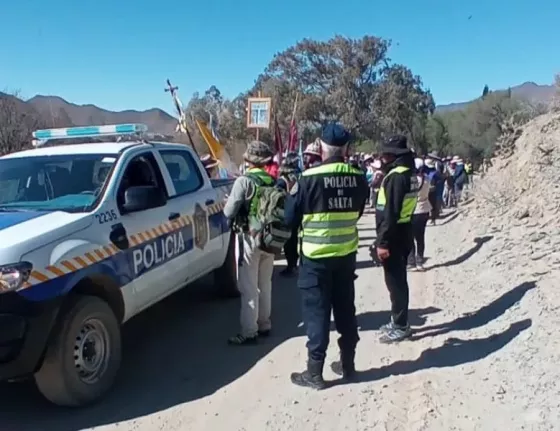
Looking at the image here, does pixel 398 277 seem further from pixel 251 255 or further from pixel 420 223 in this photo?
pixel 420 223

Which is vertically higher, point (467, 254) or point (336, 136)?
point (336, 136)

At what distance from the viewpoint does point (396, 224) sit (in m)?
5.34

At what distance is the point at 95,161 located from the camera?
17.3 ft

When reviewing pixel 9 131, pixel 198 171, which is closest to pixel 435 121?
pixel 9 131

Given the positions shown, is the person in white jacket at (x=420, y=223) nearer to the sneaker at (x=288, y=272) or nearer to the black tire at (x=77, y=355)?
the sneaker at (x=288, y=272)

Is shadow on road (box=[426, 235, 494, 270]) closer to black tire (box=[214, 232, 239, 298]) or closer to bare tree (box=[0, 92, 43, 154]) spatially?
→ black tire (box=[214, 232, 239, 298])

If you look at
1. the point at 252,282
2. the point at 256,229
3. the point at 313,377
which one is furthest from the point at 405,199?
the point at 313,377

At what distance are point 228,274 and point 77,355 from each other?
3039mm

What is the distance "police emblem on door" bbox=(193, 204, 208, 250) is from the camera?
6109 mm

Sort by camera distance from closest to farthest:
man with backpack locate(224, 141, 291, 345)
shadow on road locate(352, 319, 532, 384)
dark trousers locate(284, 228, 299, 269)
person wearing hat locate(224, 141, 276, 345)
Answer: shadow on road locate(352, 319, 532, 384), man with backpack locate(224, 141, 291, 345), person wearing hat locate(224, 141, 276, 345), dark trousers locate(284, 228, 299, 269)

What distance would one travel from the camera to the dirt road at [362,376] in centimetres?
412

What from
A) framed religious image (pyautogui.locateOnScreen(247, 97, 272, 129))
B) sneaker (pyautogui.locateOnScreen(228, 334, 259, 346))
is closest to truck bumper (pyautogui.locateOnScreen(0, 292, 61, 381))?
sneaker (pyautogui.locateOnScreen(228, 334, 259, 346))

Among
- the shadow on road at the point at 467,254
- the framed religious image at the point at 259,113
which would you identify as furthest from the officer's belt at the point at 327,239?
the framed religious image at the point at 259,113

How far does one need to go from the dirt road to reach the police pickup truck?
50 cm
